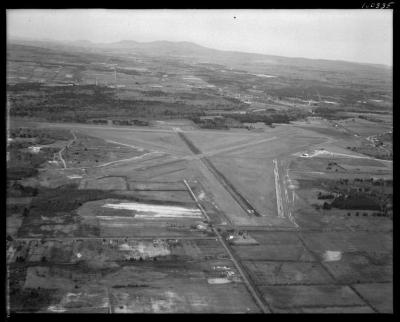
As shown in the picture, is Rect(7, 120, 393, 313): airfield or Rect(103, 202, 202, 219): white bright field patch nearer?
Rect(7, 120, 393, 313): airfield

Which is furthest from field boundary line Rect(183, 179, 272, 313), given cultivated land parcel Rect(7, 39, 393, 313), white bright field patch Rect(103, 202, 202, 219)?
white bright field patch Rect(103, 202, 202, 219)

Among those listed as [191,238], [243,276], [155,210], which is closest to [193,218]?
[155,210]

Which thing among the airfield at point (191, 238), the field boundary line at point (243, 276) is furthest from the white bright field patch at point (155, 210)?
the field boundary line at point (243, 276)

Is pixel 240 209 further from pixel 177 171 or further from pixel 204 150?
pixel 204 150

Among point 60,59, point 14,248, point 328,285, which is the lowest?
point 328,285

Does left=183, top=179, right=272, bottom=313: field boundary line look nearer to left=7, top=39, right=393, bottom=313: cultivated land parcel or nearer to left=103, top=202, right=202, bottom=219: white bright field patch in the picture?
left=7, top=39, right=393, bottom=313: cultivated land parcel
